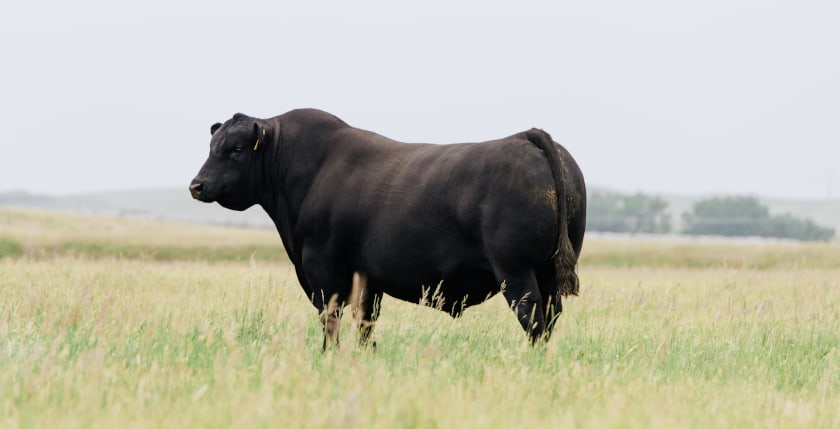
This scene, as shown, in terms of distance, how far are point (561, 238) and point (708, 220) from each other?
76249 mm

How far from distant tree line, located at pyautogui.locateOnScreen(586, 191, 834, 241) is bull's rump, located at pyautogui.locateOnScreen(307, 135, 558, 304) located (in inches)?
2432

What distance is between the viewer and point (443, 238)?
6.85m

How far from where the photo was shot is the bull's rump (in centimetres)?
652

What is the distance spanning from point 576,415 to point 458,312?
9.33 feet

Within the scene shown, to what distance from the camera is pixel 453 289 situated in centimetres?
700

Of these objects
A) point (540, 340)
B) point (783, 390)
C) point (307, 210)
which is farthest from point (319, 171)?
point (783, 390)

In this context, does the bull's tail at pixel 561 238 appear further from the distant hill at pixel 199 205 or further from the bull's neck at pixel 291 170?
the distant hill at pixel 199 205

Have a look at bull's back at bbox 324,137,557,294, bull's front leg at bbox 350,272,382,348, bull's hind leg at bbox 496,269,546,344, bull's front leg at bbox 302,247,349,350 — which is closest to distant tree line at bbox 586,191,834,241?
bull's front leg at bbox 350,272,382,348

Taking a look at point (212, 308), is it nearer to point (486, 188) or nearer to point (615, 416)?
point (486, 188)

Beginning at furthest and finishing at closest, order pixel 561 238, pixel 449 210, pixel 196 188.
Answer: pixel 196 188 → pixel 449 210 → pixel 561 238

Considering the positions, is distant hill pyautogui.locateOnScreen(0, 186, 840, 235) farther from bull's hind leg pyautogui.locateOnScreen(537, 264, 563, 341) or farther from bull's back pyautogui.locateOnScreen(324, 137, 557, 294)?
bull's hind leg pyautogui.locateOnScreen(537, 264, 563, 341)

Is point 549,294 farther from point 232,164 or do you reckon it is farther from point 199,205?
point 199,205

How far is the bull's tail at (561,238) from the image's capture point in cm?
657

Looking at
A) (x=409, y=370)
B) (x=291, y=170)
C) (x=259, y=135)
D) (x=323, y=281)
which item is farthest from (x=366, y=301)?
(x=409, y=370)
